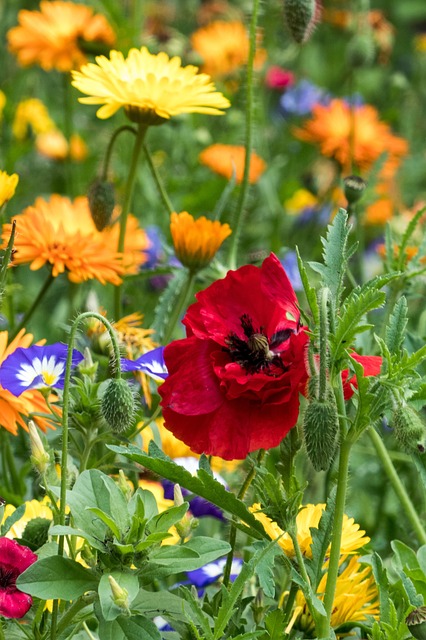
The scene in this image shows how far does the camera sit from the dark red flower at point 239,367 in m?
1.04

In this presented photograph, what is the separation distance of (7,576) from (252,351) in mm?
324

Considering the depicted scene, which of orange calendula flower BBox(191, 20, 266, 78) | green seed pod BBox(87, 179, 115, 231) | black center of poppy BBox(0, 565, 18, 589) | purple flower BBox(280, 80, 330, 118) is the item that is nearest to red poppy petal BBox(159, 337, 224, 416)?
black center of poppy BBox(0, 565, 18, 589)

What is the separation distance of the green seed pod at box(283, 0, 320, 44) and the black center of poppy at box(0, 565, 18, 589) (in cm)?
95

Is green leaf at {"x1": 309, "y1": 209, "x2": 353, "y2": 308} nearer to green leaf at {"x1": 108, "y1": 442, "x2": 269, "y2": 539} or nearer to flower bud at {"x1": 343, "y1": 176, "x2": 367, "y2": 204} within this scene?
green leaf at {"x1": 108, "y1": 442, "x2": 269, "y2": 539}

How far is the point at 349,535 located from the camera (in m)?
1.16

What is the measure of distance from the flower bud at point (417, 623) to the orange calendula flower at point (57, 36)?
5.95 feet

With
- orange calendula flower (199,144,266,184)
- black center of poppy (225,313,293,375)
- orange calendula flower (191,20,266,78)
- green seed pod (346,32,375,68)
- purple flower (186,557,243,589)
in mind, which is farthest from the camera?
orange calendula flower (191,20,266,78)

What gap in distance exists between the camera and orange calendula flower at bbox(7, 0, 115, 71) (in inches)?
99.4

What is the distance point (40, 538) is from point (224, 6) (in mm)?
3425

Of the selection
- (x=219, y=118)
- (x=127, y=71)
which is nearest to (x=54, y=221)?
(x=127, y=71)

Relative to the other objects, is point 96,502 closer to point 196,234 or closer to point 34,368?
point 34,368

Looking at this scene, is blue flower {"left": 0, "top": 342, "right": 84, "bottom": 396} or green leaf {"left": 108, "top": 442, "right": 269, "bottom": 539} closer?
green leaf {"left": 108, "top": 442, "right": 269, "bottom": 539}

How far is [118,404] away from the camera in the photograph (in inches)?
41.9

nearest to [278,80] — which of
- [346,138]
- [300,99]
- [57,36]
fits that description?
[300,99]
